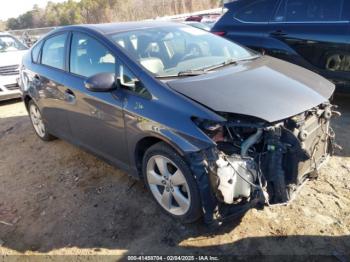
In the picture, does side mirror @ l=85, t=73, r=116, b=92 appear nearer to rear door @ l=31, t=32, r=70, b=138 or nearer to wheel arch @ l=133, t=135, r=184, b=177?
wheel arch @ l=133, t=135, r=184, b=177

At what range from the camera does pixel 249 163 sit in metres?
2.52

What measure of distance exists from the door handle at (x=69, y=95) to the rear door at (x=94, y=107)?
0.10ft

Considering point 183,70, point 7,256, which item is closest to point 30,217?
point 7,256

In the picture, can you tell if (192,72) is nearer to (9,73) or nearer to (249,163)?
(249,163)

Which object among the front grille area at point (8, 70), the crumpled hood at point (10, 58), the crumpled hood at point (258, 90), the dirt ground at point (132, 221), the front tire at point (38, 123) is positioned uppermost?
the crumpled hood at point (258, 90)

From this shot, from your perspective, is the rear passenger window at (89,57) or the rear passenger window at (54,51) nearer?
the rear passenger window at (89,57)

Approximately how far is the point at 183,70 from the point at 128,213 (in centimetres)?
143

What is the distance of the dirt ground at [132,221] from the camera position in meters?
2.73

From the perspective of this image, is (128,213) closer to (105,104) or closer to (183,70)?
(105,104)

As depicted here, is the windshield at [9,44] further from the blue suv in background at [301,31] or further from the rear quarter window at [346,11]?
the rear quarter window at [346,11]

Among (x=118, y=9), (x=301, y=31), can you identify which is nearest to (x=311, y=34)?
(x=301, y=31)

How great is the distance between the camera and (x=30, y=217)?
3.40 meters

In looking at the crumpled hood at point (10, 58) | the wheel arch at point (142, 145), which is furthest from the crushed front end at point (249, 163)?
the crumpled hood at point (10, 58)

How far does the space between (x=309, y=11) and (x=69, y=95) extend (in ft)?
12.1
